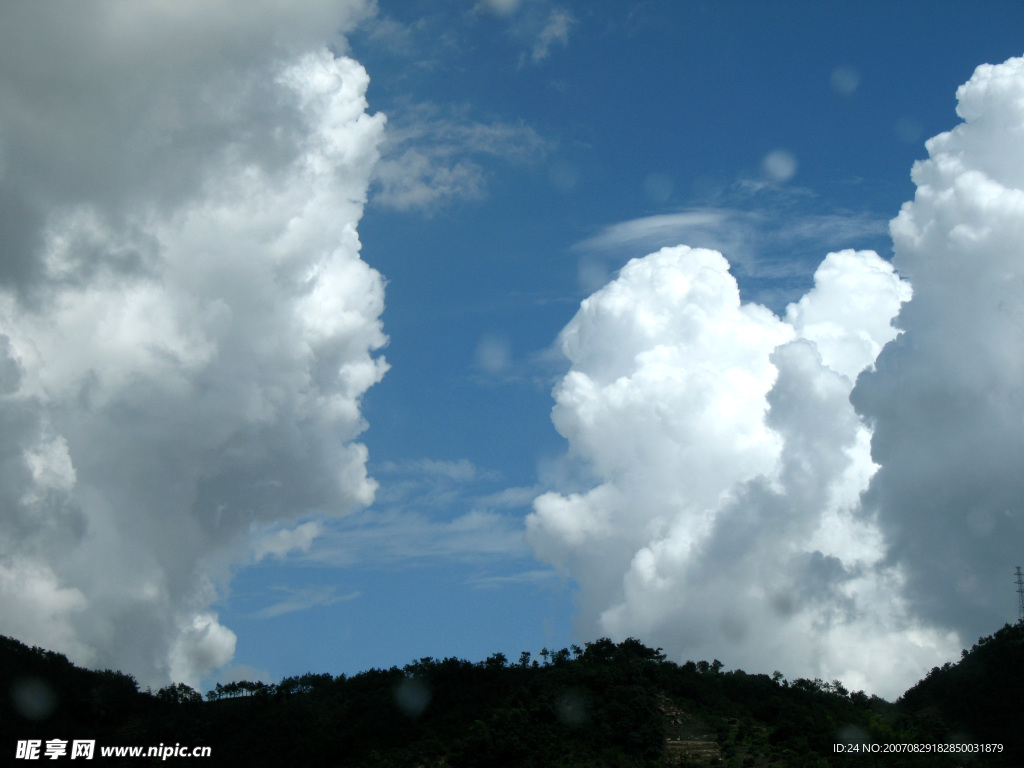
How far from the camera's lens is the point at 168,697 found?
85.2 m

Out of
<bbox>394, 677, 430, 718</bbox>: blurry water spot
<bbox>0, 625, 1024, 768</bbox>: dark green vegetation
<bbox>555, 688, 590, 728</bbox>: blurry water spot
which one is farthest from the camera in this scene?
<bbox>394, 677, 430, 718</bbox>: blurry water spot

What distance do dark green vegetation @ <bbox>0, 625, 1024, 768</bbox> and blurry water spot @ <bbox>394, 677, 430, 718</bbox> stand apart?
191 millimetres

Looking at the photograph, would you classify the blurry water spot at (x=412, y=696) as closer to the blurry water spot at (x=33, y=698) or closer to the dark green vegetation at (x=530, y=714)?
the dark green vegetation at (x=530, y=714)

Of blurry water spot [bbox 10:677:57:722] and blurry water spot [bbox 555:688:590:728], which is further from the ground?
blurry water spot [bbox 10:677:57:722]

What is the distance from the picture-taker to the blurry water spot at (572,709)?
6762 cm

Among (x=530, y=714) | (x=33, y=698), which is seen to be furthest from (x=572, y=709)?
(x=33, y=698)

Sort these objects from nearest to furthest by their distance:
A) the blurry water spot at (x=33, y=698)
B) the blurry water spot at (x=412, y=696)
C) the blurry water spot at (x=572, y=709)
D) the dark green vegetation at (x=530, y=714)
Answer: the dark green vegetation at (x=530, y=714) → the blurry water spot at (x=572, y=709) → the blurry water spot at (x=33, y=698) → the blurry water spot at (x=412, y=696)

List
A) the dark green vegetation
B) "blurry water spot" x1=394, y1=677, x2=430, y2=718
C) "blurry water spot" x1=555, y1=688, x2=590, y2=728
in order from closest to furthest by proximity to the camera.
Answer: the dark green vegetation, "blurry water spot" x1=555, y1=688, x2=590, y2=728, "blurry water spot" x1=394, y1=677, x2=430, y2=718

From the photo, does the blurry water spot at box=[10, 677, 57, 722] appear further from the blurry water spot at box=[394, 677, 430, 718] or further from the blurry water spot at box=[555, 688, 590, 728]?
the blurry water spot at box=[555, 688, 590, 728]

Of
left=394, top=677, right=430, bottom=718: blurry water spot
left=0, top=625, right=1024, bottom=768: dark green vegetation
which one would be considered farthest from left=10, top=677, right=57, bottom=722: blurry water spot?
left=394, top=677, right=430, bottom=718: blurry water spot

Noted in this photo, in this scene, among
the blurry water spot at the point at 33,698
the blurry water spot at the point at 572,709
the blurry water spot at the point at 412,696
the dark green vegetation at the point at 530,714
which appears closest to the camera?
the dark green vegetation at the point at 530,714

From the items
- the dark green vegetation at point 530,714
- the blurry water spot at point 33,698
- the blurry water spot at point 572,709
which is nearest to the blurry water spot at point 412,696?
the dark green vegetation at point 530,714

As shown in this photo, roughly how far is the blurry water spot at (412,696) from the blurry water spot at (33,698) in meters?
28.3

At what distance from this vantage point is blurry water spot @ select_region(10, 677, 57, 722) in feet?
238
